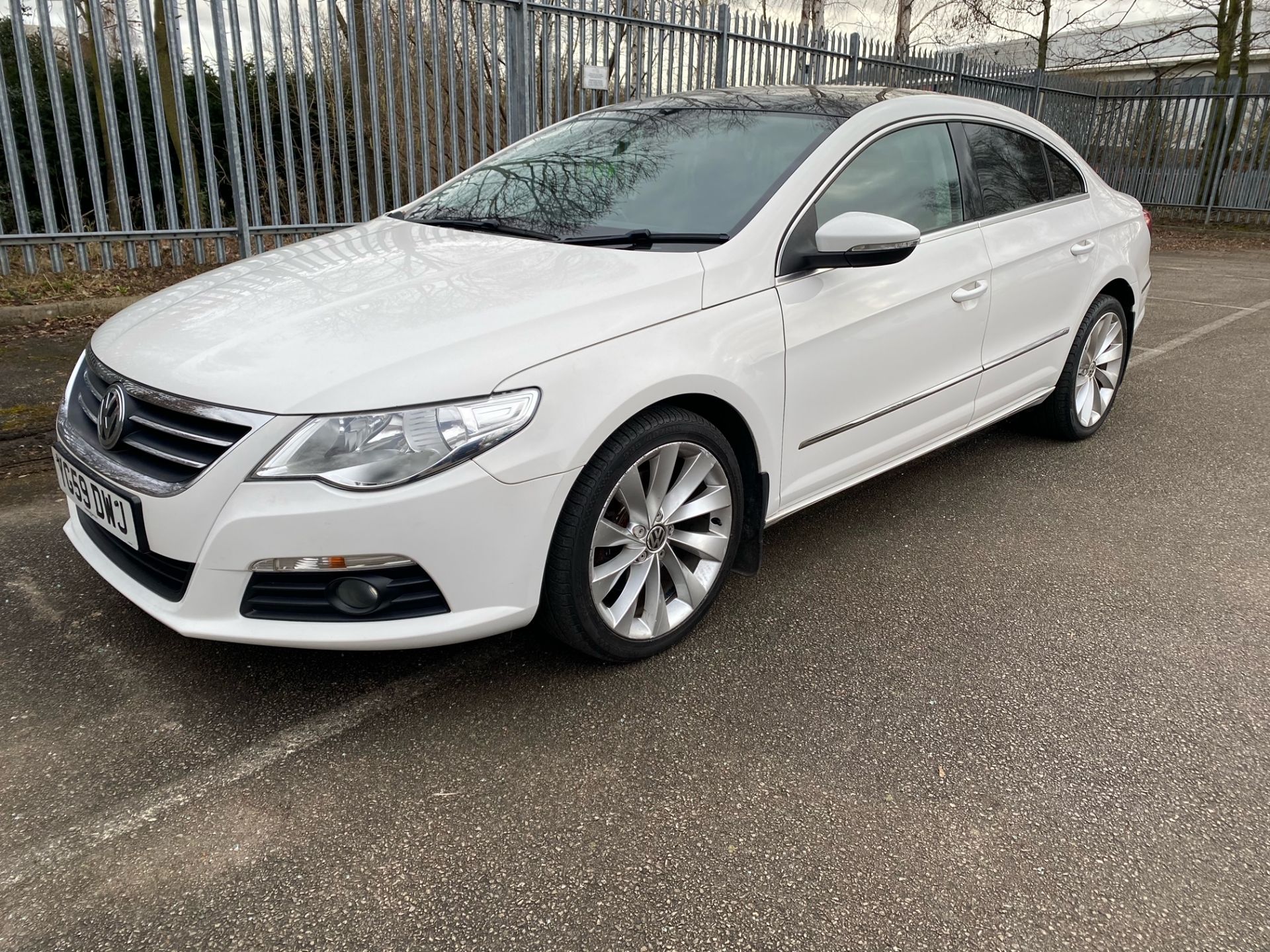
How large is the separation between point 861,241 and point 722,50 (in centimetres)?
731

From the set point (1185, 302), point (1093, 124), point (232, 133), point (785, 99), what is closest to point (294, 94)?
point (232, 133)

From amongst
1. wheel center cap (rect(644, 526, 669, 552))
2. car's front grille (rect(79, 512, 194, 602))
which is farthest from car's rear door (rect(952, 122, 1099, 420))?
car's front grille (rect(79, 512, 194, 602))

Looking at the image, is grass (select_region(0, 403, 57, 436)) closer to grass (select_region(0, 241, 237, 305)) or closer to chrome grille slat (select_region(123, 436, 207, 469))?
grass (select_region(0, 241, 237, 305))

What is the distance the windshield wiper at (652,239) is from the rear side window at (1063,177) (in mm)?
2225

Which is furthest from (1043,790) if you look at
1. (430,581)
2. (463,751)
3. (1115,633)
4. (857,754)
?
(430,581)

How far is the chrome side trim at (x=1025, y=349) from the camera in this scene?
3.75 m

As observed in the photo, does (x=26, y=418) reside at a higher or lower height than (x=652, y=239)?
lower

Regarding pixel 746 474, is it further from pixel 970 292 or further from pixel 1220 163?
pixel 1220 163

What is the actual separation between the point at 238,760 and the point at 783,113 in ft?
8.92

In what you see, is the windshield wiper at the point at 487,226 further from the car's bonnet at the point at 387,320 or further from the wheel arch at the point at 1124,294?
the wheel arch at the point at 1124,294

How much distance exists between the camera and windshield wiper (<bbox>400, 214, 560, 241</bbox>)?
2988 mm

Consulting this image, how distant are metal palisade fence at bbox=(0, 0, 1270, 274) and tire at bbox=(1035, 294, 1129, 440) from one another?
5.02 metres

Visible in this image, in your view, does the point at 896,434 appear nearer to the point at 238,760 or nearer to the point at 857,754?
the point at 857,754

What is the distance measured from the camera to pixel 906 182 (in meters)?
3.37
